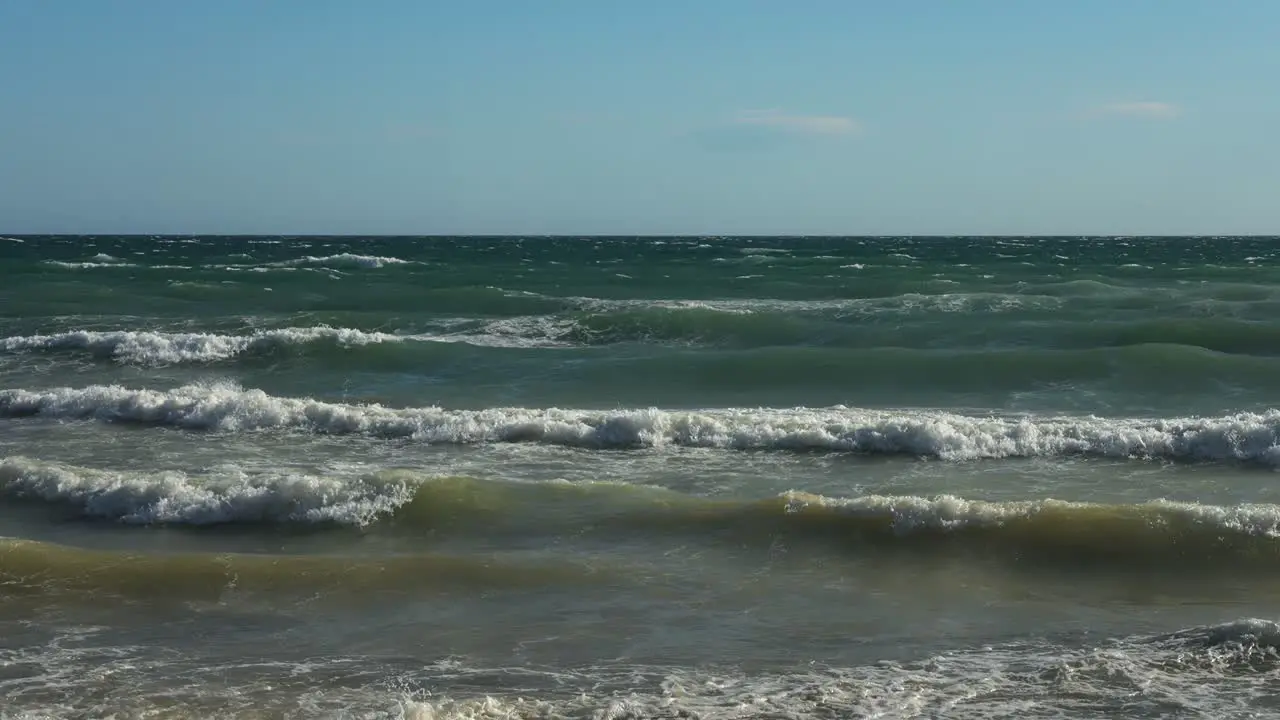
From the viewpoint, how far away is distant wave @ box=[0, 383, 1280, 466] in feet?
45.7

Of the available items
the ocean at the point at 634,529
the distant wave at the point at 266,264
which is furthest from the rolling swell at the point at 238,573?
the distant wave at the point at 266,264

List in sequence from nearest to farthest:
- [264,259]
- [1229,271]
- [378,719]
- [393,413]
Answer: [378,719] < [393,413] < [1229,271] < [264,259]

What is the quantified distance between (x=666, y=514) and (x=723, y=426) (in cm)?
406

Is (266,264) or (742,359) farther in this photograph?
(266,264)

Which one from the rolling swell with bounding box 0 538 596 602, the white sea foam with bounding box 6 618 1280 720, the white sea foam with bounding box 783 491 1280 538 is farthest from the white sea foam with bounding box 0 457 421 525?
the white sea foam with bounding box 783 491 1280 538

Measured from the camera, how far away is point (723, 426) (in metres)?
15.0

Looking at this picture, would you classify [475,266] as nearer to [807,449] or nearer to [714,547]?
[807,449]

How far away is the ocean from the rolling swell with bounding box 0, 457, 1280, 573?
4cm

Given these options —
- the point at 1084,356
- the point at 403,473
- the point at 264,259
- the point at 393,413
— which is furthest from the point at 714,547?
the point at 264,259

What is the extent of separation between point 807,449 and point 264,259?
180 ft

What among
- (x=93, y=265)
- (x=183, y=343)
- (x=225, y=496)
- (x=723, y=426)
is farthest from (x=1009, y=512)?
(x=93, y=265)

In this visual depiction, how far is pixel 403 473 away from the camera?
480 inches

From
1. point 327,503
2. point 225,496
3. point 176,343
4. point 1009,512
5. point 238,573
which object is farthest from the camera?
point 176,343

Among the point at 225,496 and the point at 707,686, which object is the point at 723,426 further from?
the point at 707,686
